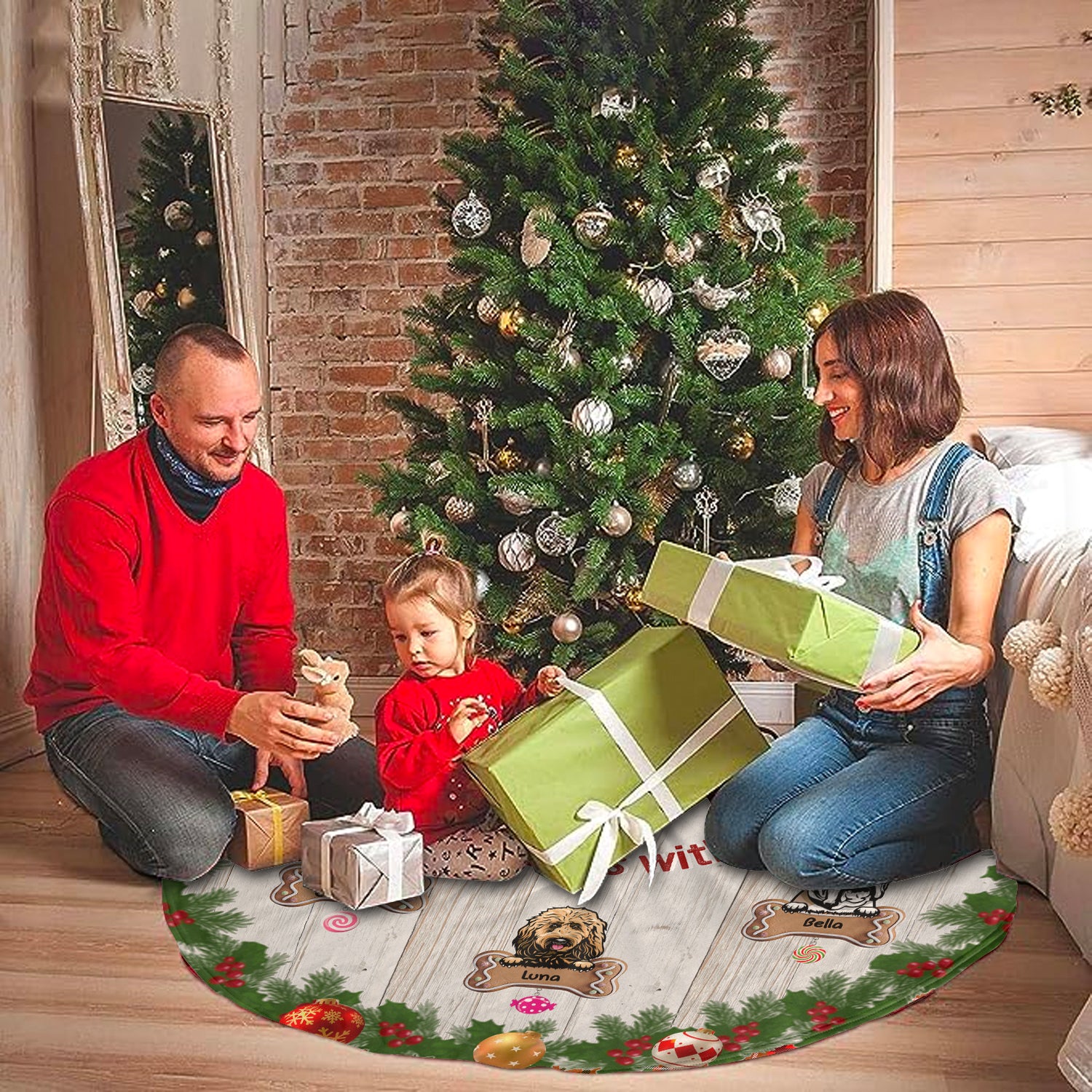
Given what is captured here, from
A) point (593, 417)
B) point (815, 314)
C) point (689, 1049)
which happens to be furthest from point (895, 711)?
point (815, 314)

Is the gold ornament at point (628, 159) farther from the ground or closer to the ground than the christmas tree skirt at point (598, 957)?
farther from the ground

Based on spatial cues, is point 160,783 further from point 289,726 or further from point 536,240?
point 536,240

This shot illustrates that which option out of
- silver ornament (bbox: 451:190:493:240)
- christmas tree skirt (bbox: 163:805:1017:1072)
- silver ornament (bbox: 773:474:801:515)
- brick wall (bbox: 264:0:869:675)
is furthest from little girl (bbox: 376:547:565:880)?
brick wall (bbox: 264:0:869:675)

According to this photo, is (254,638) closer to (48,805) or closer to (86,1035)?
(48,805)

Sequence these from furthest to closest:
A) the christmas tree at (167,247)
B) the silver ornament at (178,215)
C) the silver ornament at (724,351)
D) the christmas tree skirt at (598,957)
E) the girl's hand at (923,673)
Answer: the silver ornament at (178,215)
the christmas tree at (167,247)
the silver ornament at (724,351)
the girl's hand at (923,673)
the christmas tree skirt at (598,957)

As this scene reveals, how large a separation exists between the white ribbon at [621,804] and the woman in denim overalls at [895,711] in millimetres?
132

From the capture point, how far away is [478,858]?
2344mm

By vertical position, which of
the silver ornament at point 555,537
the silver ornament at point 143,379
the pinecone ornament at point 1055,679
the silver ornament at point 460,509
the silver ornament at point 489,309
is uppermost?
the silver ornament at point 489,309

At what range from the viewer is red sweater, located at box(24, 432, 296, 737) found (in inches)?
92.5

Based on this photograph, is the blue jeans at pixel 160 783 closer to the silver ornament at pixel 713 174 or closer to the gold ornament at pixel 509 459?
the gold ornament at pixel 509 459

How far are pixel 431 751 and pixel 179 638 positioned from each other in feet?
1.79

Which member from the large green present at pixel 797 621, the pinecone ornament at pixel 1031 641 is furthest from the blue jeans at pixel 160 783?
the pinecone ornament at pixel 1031 641

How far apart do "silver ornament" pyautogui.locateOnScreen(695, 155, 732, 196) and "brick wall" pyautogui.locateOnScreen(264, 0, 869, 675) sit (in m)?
1.15

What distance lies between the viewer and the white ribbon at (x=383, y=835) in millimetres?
2238
